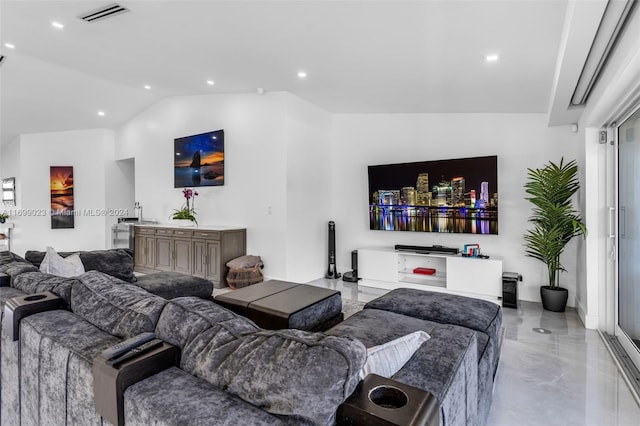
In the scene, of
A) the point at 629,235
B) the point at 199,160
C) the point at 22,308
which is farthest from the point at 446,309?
the point at 199,160

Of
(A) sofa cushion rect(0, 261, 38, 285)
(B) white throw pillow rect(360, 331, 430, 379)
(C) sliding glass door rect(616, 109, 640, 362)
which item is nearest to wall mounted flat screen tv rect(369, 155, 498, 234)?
(C) sliding glass door rect(616, 109, 640, 362)

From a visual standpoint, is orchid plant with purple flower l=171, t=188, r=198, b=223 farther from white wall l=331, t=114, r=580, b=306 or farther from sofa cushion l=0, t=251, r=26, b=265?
sofa cushion l=0, t=251, r=26, b=265

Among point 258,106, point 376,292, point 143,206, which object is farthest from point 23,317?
point 143,206

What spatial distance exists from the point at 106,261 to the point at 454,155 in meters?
4.31

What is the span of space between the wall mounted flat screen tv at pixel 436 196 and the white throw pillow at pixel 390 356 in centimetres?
346

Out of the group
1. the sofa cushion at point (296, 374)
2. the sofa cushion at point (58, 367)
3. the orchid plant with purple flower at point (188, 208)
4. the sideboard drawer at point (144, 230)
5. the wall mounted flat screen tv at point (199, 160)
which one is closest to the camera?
the sofa cushion at point (296, 374)

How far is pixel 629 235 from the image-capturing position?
266 cm

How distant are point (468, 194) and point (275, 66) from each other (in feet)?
9.55

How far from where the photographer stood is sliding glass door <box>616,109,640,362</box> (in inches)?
97.7

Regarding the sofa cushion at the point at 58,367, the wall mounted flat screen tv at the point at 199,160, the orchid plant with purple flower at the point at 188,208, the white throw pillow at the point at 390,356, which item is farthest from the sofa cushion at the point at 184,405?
the orchid plant with purple flower at the point at 188,208

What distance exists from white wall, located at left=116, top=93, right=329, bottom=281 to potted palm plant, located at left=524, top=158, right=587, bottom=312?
9.66 feet

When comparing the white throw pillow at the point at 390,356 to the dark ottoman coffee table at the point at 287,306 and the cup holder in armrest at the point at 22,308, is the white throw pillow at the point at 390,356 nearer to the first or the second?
the dark ottoman coffee table at the point at 287,306

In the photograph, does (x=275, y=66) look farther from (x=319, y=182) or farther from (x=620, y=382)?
(x=620, y=382)

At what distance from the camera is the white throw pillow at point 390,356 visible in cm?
107
